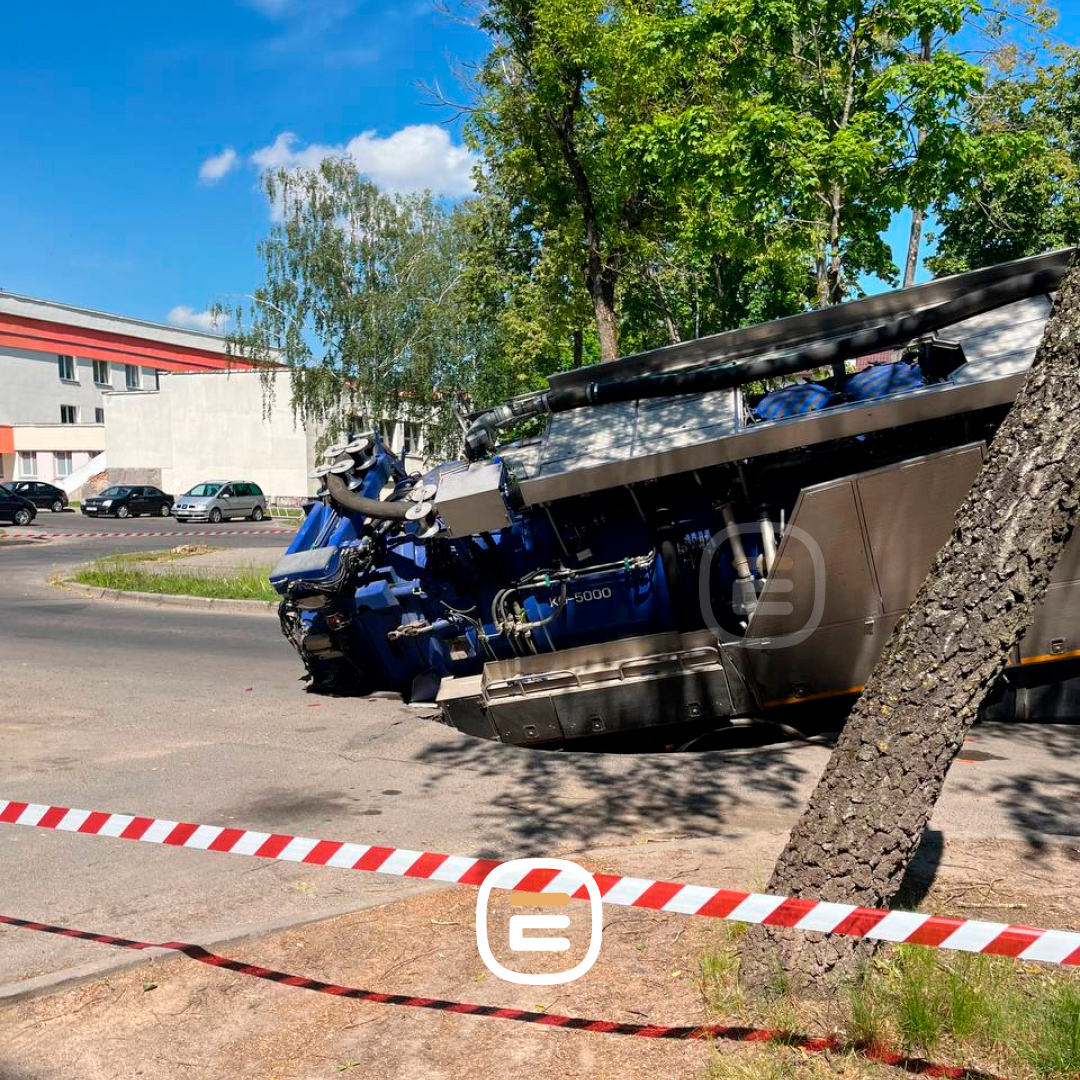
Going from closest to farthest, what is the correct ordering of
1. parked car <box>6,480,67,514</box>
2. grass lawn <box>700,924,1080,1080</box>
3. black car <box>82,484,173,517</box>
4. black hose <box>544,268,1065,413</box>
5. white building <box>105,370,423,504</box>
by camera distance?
grass lawn <box>700,924,1080,1080</box> < black hose <box>544,268,1065,413</box> < black car <box>82,484,173,517</box> < parked car <box>6,480,67,514</box> < white building <box>105,370,423,504</box>

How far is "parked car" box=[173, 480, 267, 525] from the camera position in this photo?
126 ft

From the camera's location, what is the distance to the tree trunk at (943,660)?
364 centimetres

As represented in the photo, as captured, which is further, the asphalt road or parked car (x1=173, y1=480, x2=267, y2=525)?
parked car (x1=173, y1=480, x2=267, y2=525)

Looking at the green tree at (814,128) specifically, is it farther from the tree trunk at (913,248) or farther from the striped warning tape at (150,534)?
the striped warning tape at (150,534)

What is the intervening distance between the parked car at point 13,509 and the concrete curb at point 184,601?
59.7 feet

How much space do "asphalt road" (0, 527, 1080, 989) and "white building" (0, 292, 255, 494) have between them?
43914 millimetres

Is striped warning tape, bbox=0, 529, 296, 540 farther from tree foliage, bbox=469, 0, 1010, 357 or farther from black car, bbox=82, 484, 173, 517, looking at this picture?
tree foliage, bbox=469, 0, 1010, 357

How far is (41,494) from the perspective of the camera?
41.7 meters

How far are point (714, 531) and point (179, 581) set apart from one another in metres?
12.2

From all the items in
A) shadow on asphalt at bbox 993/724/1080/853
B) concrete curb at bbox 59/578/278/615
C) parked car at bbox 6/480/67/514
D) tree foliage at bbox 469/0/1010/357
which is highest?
tree foliage at bbox 469/0/1010/357

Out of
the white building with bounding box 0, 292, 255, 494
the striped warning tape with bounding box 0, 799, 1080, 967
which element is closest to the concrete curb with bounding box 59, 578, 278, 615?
the striped warning tape with bounding box 0, 799, 1080, 967

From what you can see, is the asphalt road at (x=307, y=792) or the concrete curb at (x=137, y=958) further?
the asphalt road at (x=307, y=792)

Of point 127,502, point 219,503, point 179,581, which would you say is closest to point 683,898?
point 179,581

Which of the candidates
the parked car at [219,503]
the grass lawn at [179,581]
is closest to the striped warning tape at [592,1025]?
the grass lawn at [179,581]
